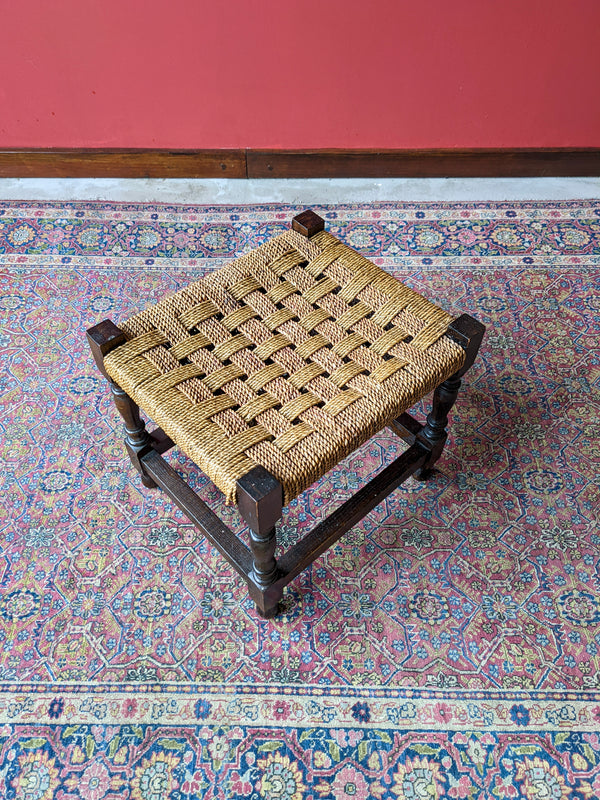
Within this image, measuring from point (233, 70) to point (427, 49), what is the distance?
21.6 inches

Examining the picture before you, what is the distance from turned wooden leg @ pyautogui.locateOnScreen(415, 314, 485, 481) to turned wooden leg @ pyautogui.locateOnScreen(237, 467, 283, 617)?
41cm

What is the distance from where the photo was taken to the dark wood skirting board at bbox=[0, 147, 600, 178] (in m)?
2.03

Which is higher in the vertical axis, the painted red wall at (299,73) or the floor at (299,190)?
the painted red wall at (299,73)

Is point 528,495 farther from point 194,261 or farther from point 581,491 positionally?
point 194,261

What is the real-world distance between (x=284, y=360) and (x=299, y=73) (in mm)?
1134

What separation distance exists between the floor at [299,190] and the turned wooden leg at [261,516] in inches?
51.0

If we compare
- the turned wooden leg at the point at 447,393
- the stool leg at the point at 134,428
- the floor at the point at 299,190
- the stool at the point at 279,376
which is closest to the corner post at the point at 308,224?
the stool at the point at 279,376

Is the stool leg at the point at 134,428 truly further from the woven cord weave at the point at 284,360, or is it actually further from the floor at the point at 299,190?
the floor at the point at 299,190

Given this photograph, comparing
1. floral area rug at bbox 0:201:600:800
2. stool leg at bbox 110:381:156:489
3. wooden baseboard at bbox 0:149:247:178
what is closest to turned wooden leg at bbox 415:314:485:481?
floral area rug at bbox 0:201:600:800

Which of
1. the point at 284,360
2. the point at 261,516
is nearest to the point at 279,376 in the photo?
the point at 284,360

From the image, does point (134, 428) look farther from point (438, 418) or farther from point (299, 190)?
point (299, 190)

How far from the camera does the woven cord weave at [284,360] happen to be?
1.01m

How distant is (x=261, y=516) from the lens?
94cm

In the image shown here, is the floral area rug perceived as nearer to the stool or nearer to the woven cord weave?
the stool
